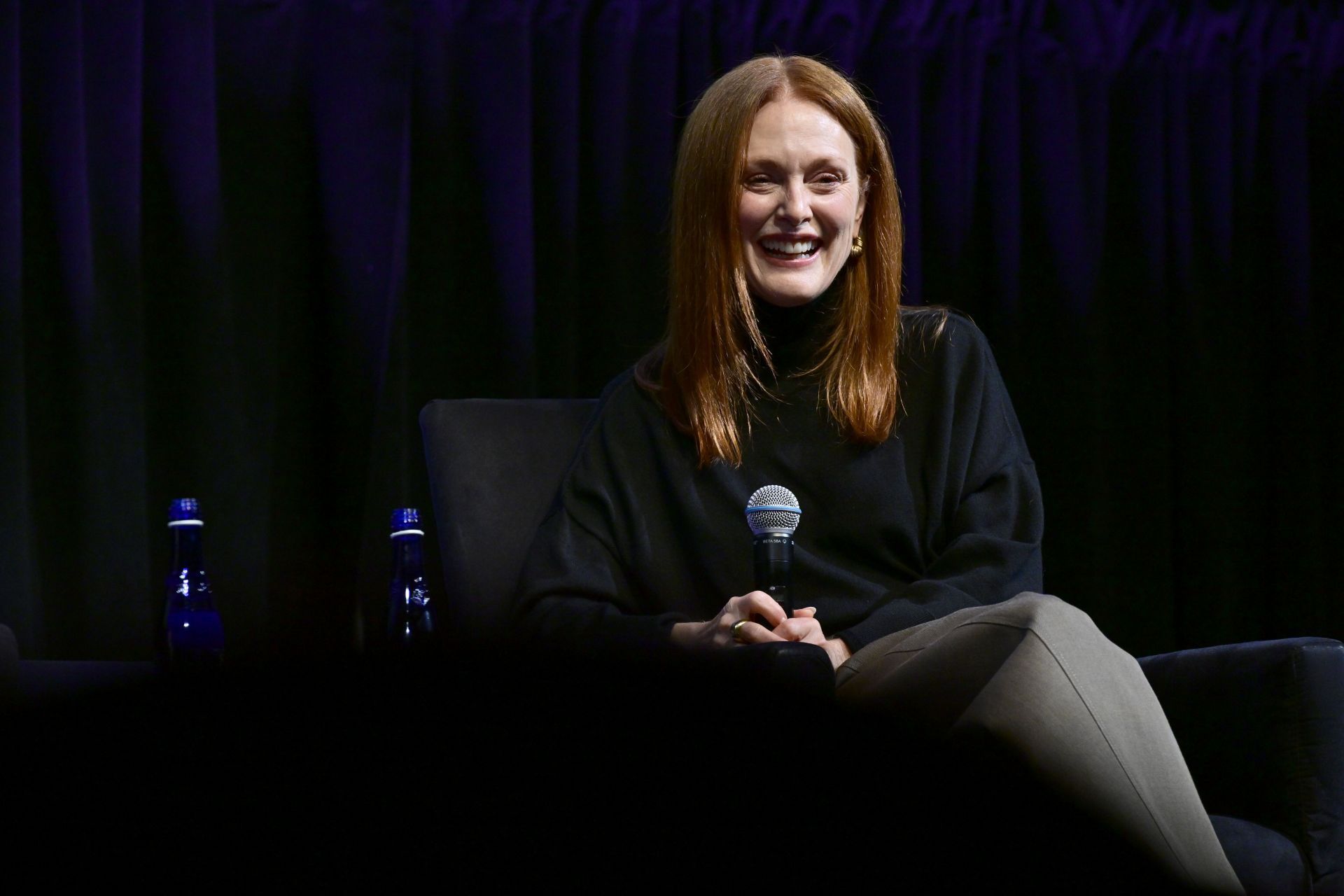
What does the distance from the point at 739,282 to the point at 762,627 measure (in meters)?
0.50

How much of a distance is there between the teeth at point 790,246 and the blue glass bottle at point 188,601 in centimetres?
85

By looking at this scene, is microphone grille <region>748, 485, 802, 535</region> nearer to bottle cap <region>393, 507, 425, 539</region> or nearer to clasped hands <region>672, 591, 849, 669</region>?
clasped hands <region>672, 591, 849, 669</region>

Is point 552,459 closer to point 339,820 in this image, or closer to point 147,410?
point 147,410

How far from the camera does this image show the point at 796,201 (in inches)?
60.8

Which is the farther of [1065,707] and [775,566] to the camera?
[775,566]

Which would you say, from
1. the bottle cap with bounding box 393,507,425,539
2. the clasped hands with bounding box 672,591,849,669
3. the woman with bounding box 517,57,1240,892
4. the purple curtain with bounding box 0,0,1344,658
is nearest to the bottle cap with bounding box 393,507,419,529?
the bottle cap with bounding box 393,507,425,539

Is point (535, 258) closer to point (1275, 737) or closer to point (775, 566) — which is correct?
point (775, 566)

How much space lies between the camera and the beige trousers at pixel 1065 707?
798 mm

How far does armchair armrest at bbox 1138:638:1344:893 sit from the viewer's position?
1262 mm

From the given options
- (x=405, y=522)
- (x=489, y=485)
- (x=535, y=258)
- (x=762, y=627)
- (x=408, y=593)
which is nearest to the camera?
(x=762, y=627)

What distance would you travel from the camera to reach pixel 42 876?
0.54ft

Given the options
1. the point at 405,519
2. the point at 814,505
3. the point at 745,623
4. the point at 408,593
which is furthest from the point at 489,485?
the point at 745,623

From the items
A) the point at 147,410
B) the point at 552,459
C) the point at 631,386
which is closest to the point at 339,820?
the point at 631,386

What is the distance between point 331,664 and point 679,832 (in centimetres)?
5
